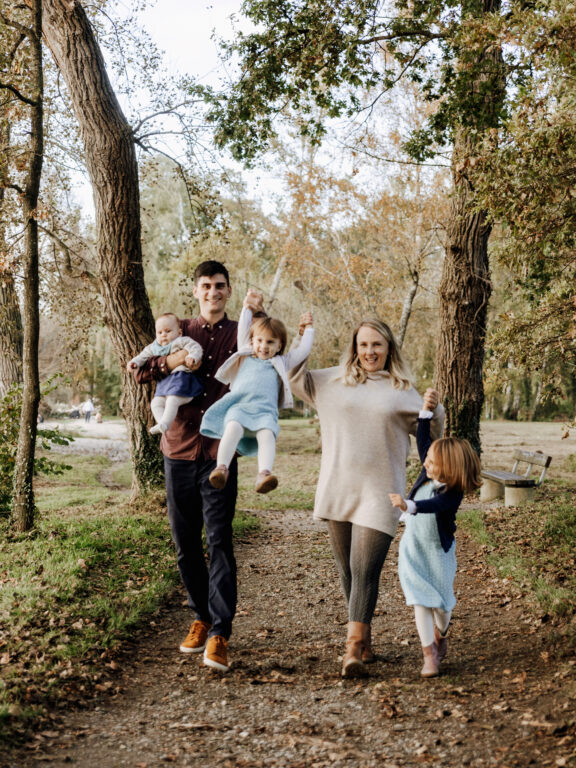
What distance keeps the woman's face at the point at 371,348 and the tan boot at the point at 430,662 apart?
1628 millimetres

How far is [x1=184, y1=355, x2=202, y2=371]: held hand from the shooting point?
14.4 ft

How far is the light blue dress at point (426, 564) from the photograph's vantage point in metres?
4.12

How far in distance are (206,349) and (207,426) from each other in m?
0.56

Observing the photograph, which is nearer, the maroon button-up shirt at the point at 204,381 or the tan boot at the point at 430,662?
the tan boot at the point at 430,662

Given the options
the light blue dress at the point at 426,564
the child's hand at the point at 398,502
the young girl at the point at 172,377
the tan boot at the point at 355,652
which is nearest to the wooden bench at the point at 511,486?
the light blue dress at the point at 426,564

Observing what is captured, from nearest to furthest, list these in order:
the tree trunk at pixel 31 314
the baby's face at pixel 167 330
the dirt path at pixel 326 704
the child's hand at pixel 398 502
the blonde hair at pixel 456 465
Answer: the dirt path at pixel 326 704 < the child's hand at pixel 398 502 < the blonde hair at pixel 456 465 < the baby's face at pixel 167 330 < the tree trunk at pixel 31 314

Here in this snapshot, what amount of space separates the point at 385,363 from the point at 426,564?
1.19 metres

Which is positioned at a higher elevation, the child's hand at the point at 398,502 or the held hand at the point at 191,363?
the held hand at the point at 191,363

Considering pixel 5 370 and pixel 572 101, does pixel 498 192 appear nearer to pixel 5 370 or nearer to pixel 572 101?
pixel 572 101

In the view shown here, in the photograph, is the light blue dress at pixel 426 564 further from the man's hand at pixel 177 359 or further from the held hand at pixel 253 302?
the man's hand at pixel 177 359

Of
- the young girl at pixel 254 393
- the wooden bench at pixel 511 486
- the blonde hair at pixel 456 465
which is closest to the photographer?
the blonde hair at pixel 456 465

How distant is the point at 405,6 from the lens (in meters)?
9.11

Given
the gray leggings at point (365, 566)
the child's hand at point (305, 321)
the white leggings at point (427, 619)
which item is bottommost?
the white leggings at point (427, 619)

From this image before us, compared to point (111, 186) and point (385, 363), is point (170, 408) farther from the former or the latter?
point (111, 186)
